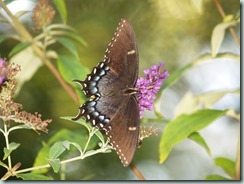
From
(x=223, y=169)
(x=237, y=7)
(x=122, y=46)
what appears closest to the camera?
(x=122, y=46)

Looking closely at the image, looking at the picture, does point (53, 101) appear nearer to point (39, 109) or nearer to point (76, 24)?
point (39, 109)

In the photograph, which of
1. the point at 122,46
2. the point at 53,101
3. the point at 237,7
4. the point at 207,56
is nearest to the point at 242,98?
the point at 207,56

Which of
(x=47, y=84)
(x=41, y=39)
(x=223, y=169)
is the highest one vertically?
(x=41, y=39)

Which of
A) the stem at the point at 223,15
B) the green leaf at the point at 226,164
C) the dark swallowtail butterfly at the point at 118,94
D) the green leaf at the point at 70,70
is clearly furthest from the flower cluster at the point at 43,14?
the green leaf at the point at 226,164

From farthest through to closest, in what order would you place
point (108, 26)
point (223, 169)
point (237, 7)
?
point (108, 26), point (237, 7), point (223, 169)

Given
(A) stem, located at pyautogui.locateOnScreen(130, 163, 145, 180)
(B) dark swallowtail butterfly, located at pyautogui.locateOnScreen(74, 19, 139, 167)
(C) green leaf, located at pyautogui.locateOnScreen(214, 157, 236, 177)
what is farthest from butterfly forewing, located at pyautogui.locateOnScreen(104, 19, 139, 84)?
(C) green leaf, located at pyautogui.locateOnScreen(214, 157, 236, 177)
